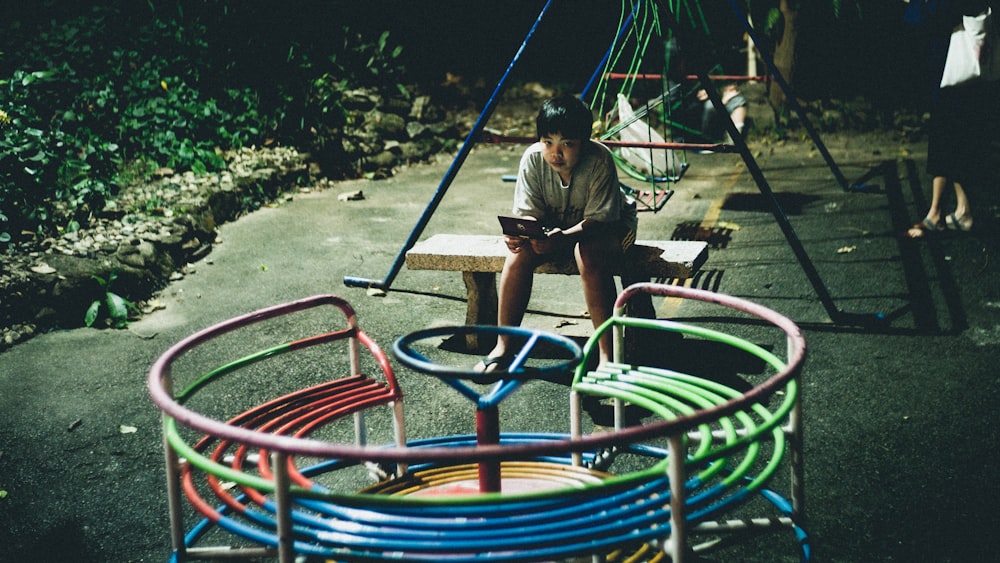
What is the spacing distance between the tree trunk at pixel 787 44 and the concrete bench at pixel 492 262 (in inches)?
297

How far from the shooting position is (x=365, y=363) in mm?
5047

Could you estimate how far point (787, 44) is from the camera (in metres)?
11.7

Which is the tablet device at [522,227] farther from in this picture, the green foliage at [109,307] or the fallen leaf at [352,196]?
the fallen leaf at [352,196]

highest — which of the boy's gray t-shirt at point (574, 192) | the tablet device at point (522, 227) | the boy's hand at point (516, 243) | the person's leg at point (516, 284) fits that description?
the boy's gray t-shirt at point (574, 192)

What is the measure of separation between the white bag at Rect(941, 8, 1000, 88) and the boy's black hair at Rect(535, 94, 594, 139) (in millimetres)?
3663

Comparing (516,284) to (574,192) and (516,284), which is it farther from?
(574,192)

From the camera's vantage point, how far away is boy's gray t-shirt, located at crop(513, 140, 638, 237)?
14.6 ft

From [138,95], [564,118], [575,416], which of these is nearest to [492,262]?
[564,118]

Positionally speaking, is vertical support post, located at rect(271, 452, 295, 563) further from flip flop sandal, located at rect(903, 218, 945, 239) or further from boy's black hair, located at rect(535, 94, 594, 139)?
flip flop sandal, located at rect(903, 218, 945, 239)

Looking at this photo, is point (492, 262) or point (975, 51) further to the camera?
point (975, 51)

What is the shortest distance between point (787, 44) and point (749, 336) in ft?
25.6

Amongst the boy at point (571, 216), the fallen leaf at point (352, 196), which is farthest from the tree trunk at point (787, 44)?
the boy at point (571, 216)

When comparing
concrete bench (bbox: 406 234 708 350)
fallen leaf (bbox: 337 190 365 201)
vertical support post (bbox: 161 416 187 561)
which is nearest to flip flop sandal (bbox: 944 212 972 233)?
concrete bench (bbox: 406 234 708 350)

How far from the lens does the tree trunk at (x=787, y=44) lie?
11617 mm
